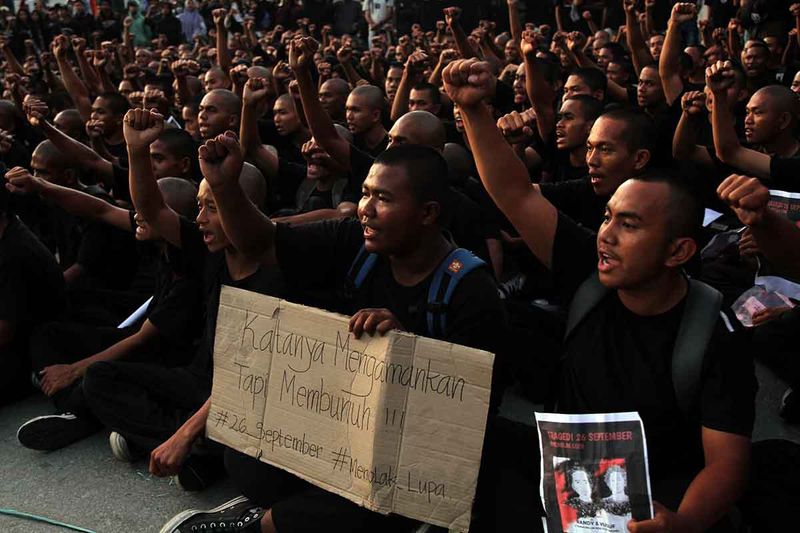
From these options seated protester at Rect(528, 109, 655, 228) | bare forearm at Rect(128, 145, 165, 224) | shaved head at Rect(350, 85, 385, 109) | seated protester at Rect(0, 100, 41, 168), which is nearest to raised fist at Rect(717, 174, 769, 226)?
seated protester at Rect(528, 109, 655, 228)

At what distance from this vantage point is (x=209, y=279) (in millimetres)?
3174

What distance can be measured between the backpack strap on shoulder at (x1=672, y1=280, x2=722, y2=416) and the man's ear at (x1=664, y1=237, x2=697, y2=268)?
12cm

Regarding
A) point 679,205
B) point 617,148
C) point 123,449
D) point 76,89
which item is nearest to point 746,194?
point 679,205

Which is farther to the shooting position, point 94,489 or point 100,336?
point 100,336

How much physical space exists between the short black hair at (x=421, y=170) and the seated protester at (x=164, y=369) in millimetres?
672

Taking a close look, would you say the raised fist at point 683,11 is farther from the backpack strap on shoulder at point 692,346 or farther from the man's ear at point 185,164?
the backpack strap on shoulder at point 692,346

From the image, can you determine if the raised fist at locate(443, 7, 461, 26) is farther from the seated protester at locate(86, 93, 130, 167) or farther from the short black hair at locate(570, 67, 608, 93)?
the seated protester at locate(86, 93, 130, 167)

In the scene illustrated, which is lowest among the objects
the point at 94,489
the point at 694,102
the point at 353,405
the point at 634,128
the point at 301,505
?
the point at 94,489

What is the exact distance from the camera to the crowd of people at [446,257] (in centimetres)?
222

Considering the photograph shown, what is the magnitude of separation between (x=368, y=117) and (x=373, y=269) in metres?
2.77

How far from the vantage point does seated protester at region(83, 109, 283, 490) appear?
119 inches

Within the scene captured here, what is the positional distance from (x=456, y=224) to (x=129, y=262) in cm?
192

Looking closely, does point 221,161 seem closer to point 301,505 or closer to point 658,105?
point 301,505

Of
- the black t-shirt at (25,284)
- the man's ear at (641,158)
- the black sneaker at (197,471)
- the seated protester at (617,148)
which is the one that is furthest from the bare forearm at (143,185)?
the man's ear at (641,158)
